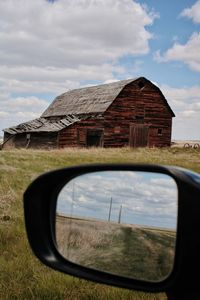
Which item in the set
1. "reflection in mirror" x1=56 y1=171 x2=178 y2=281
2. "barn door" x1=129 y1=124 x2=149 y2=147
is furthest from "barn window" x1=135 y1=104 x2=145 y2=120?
"reflection in mirror" x1=56 y1=171 x2=178 y2=281

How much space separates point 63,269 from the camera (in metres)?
1.79

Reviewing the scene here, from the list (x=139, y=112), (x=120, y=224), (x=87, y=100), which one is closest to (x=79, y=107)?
(x=87, y=100)

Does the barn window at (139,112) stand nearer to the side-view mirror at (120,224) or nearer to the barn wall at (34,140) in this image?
the barn wall at (34,140)

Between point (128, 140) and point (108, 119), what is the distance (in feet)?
9.99

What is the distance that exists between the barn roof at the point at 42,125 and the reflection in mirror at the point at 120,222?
33435 millimetres

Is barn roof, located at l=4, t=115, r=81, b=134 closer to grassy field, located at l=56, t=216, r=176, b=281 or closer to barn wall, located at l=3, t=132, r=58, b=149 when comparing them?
barn wall, located at l=3, t=132, r=58, b=149

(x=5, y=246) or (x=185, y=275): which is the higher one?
(x=185, y=275)

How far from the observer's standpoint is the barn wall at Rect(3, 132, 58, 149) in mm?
35656

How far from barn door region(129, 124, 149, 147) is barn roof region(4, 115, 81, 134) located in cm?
507

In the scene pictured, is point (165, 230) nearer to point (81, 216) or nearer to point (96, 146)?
point (81, 216)

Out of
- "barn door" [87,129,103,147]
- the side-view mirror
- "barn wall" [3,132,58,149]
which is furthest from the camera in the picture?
"barn door" [87,129,103,147]

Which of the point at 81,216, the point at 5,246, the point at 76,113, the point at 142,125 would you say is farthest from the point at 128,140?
the point at 81,216

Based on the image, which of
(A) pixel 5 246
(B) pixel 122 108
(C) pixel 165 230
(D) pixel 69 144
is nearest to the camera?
(C) pixel 165 230

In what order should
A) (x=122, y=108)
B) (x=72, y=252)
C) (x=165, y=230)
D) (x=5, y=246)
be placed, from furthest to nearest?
(x=122, y=108) → (x=5, y=246) → (x=72, y=252) → (x=165, y=230)
